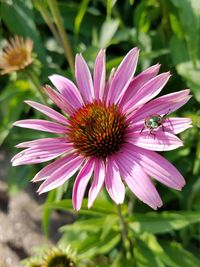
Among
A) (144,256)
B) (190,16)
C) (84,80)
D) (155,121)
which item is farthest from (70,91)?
(144,256)

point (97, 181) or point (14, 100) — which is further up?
point (14, 100)

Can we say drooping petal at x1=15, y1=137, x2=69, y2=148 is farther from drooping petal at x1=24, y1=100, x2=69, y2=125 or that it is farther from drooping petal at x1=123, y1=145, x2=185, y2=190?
drooping petal at x1=123, y1=145, x2=185, y2=190

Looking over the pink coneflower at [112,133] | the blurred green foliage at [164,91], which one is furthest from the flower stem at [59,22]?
the pink coneflower at [112,133]

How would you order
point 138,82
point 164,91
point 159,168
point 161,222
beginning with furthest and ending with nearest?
point 164,91 → point 161,222 → point 138,82 → point 159,168

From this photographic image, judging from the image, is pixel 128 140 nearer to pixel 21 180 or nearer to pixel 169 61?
pixel 169 61

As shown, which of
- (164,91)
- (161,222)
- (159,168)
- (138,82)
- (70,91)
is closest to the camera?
(159,168)

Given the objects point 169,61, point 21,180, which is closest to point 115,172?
point 169,61

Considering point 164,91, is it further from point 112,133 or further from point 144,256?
point 112,133

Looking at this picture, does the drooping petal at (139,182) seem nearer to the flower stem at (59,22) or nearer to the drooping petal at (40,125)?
the drooping petal at (40,125)
